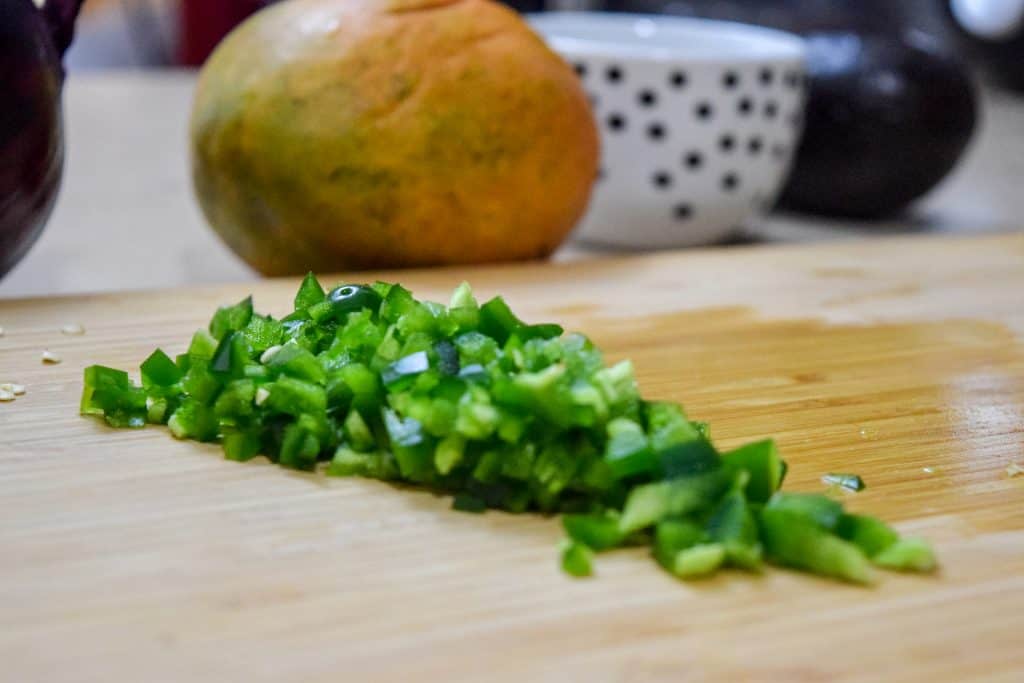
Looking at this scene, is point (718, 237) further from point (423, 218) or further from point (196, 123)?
point (196, 123)

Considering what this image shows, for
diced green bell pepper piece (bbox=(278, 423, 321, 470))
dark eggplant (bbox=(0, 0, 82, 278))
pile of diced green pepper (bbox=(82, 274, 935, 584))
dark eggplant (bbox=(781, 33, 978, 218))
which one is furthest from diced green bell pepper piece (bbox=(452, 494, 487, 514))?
dark eggplant (bbox=(781, 33, 978, 218))

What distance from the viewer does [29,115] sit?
1218mm

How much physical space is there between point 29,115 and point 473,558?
71cm

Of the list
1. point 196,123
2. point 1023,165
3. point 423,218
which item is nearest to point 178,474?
point 423,218

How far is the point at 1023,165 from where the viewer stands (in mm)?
2861

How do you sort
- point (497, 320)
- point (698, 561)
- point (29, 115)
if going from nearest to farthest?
point (698, 561)
point (497, 320)
point (29, 115)

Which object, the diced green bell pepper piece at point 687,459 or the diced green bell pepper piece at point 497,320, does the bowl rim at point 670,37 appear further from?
the diced green bell pepper piece at point 687,459

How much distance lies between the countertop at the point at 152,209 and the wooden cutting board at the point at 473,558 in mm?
530

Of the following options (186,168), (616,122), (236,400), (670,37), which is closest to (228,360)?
(236,400)

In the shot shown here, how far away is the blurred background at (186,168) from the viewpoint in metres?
1.83

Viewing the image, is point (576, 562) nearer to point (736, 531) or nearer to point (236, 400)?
point (736, 531)

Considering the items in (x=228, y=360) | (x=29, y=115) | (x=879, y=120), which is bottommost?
(x=879, y=120)

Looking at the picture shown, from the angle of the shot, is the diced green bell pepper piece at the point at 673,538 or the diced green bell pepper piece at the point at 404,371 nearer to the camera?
the diced green bell pepper piece at the point at 673,538

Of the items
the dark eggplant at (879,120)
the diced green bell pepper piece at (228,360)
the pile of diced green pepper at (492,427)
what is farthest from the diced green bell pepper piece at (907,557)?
the dark eggplant at (879,120)
